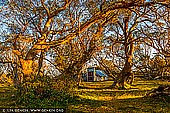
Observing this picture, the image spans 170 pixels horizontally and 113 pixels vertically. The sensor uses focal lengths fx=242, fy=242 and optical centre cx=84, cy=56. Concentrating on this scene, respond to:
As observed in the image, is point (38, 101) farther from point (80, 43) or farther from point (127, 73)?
point (127, 73)

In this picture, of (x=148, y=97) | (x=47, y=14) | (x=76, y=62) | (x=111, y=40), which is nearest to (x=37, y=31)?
(x=47, y=14)

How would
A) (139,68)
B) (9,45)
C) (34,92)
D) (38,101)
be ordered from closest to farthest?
(139,68) < (38,101) < (34,92) < (9,45)

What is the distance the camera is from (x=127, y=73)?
18.0 m

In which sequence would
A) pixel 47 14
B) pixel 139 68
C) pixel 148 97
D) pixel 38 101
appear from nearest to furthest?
pixel 139 68 < pixel 38 101 < pixel 148 97 < pixel 47 14

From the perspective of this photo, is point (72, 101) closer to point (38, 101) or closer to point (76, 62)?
point (38, 101)

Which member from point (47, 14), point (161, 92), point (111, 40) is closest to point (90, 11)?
point (47, 14)

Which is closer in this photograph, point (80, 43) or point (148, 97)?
point (148, 97)

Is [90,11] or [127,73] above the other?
[90,11]

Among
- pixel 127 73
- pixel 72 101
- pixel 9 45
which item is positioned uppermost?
pixel 9 45

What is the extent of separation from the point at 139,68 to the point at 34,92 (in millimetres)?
4890

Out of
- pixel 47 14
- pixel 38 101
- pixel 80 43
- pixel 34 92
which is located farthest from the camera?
pixel 80 43

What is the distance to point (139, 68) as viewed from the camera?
8609mm

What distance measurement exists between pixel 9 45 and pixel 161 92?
8.42 m

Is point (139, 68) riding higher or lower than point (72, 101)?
higher
